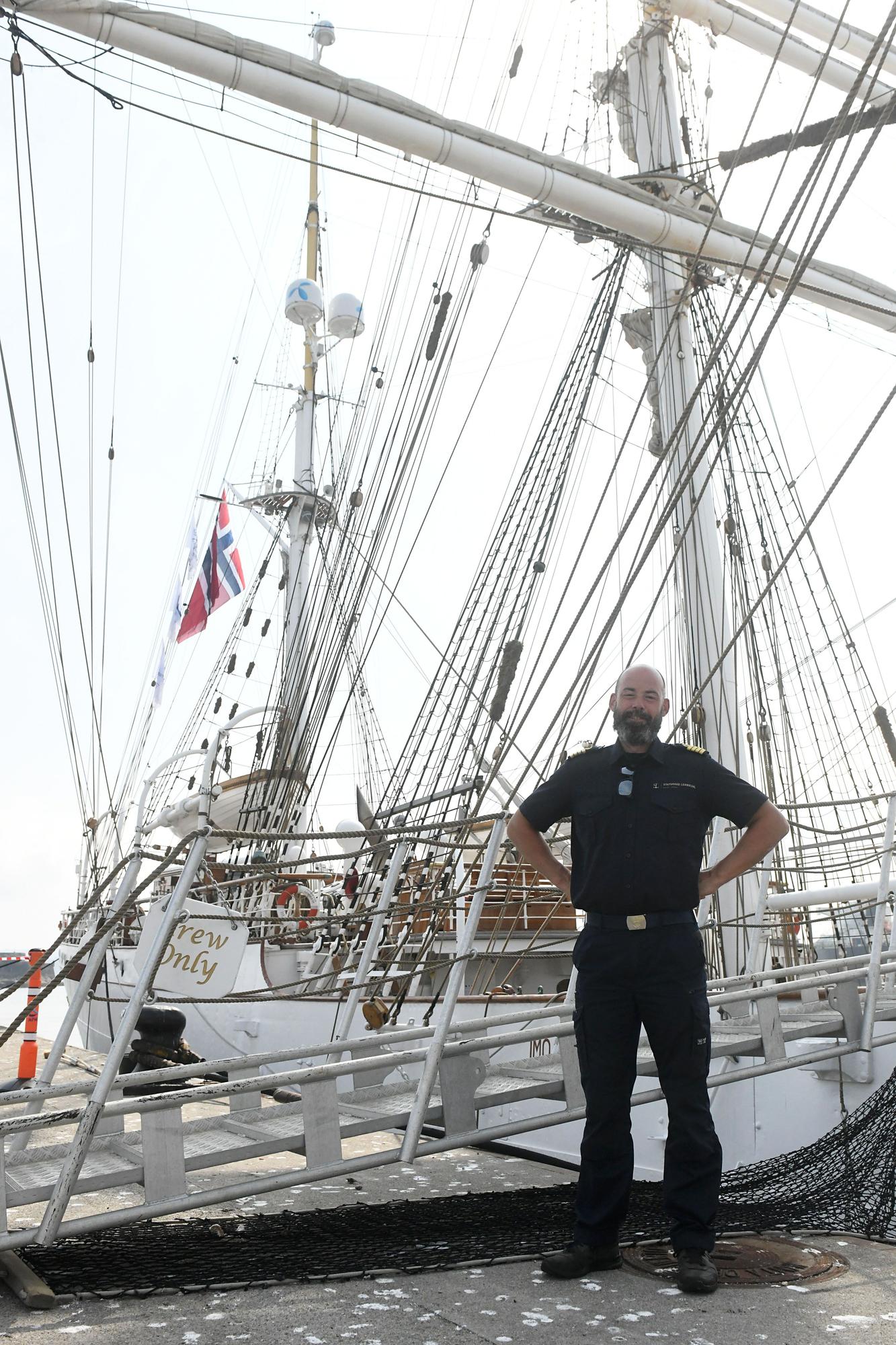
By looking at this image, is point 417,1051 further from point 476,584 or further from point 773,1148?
point 476,584

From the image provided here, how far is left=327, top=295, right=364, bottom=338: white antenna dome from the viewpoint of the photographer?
2328cm

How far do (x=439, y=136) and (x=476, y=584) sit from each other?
525 cm

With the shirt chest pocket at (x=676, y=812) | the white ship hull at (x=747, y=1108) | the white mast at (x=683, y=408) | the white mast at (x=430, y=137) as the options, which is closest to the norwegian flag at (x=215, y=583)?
the white mast at (x=683, y=408)

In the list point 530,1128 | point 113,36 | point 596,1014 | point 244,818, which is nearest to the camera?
point 596,1014

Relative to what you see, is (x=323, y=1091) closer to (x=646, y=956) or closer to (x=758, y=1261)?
(x=646, y=956)

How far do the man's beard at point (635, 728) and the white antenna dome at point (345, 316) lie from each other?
2127 centimetres

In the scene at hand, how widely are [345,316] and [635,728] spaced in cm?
2156

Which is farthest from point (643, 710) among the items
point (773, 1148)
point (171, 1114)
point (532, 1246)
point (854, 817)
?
point (854, 817)

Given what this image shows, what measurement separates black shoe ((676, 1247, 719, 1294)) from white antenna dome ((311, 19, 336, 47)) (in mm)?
24677

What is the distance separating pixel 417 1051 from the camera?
12.3ft

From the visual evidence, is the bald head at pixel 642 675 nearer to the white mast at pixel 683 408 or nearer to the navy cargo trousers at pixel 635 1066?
the navy cargo trousers at pixel 635 1066

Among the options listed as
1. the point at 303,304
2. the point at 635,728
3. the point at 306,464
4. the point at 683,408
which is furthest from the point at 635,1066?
the point at 303,304

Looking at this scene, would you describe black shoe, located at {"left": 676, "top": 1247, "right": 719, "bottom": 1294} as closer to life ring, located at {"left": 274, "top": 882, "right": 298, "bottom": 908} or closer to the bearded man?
the bearded man

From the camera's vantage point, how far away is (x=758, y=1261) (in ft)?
10.7
